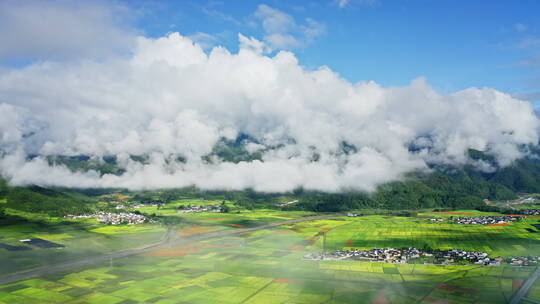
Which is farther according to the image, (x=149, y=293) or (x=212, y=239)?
(x=212, y=239)

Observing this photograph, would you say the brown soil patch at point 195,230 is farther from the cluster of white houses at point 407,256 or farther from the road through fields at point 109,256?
the cluster of white houses at point 407,256

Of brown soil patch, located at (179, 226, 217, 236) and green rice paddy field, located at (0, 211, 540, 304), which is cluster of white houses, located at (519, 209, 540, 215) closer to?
green rice paddy field, located at (0, 211, 540, 304)

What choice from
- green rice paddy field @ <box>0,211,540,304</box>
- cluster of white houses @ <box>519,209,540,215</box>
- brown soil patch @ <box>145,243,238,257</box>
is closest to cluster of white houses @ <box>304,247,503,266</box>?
green rice paddy field @ <box>0,211,540,304</box>

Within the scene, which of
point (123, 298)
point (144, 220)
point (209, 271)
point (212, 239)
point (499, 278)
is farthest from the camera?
point (144, 220)

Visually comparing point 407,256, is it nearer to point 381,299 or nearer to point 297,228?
point 381,299

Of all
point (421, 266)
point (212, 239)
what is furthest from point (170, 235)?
point (421, 266)

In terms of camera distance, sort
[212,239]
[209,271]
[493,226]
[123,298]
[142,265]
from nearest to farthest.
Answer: [123,298]
[209,271]
[142,265]
[212,239]
[493,226]

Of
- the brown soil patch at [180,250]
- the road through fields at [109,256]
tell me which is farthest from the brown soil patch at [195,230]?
the brown soil patch at [180,250]

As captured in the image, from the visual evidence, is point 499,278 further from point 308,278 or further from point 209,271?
point 209,271
